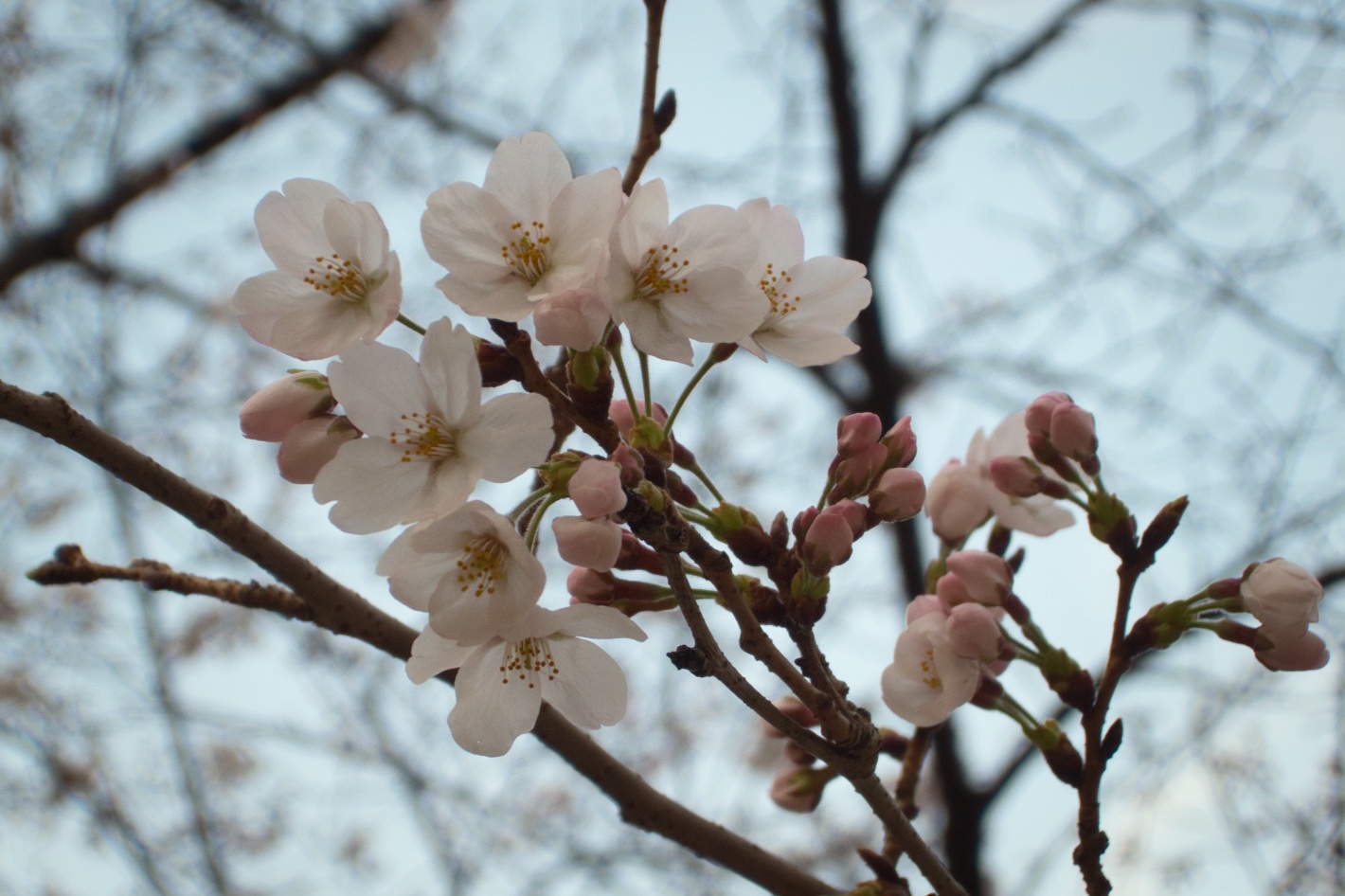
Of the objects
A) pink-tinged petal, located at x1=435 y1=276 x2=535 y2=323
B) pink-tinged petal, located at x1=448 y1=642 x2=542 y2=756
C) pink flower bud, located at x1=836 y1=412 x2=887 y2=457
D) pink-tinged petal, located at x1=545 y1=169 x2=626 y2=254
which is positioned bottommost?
pink-tinged petal, located at x1=448 y1=642 x2=542 y2=756

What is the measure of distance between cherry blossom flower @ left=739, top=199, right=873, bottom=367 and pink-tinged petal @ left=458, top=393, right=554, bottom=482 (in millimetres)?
318

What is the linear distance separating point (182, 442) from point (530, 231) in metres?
4.99

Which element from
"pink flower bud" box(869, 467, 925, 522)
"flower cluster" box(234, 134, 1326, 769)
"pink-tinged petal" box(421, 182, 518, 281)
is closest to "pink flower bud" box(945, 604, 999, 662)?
"flower cluster" box(234, 134, 1326, 769)

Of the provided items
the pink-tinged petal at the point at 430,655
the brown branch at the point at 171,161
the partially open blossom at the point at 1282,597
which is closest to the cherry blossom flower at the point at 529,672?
the pink-tinged petal at the point at 430,655

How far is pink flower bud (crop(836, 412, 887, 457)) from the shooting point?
0.98m

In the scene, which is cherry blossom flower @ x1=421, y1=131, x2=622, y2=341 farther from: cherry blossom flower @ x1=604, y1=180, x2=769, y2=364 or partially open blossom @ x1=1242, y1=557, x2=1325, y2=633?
partially open blossom @ x1=1242, y1=557, x2=1325, y2=633

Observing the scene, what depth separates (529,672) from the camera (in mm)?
983

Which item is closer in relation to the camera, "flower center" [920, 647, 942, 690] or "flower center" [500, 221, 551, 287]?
"flower center" [500, 221, 551, 287]

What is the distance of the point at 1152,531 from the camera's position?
1.04 m

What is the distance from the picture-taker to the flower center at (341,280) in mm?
978

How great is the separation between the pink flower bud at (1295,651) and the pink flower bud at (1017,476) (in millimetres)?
275

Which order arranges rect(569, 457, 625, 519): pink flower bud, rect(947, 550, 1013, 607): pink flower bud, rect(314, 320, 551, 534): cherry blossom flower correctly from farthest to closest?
1. rect(947, 550, 1013, 607): pink flower bud
2. rect(314, 320, 551, 534): cherry blossom flower
3. rect(569, 457, 625, 519): pink flower bud

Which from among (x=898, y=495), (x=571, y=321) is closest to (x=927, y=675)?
(x=898, y=495)

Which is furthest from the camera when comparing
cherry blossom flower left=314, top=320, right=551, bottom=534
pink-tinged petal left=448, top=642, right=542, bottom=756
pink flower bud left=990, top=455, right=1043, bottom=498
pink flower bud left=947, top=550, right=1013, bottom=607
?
pink flower bud left=990, top=455, right=1043, bottom=498
